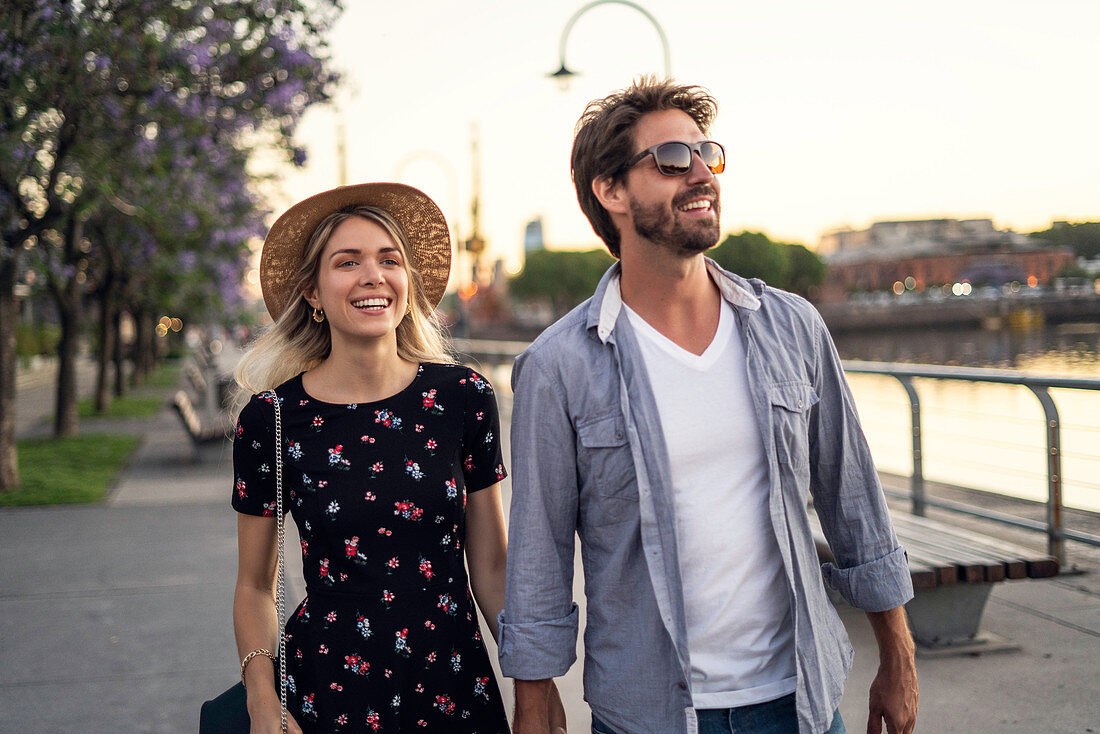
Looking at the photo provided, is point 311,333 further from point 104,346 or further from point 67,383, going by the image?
point 104,346

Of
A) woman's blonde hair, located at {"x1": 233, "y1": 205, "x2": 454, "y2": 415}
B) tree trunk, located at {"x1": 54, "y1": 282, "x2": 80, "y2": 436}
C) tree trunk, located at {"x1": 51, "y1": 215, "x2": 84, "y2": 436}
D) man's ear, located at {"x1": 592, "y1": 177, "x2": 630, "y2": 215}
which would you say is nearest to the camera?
man's ear, located at {"x1": 592, "y1": 177, "x2": 630, "y2": 215}

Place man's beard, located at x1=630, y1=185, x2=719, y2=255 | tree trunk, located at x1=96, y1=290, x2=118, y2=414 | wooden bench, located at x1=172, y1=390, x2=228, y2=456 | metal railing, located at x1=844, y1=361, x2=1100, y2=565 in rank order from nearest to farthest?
man's beard, located at x1=630, y1=185, x2=719, y2=255 → metal railing, located at x1=844, y1=361, x2=1100, y2=565 → wooden bench, located at x1=172, y1=390, x2=228, y2=456 → tree trunk, located at x1=96, y1=290, x2=118, y2=414

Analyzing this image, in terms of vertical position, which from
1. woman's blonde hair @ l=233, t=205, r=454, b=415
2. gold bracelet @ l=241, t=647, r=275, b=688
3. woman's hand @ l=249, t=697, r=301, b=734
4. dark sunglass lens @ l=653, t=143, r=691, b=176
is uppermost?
dark sunglass lens @ l=653, t=143, r=691, b=176

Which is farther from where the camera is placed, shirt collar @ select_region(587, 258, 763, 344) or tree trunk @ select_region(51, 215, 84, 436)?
tree trunk @ select_region(51, 215, 84, 436)


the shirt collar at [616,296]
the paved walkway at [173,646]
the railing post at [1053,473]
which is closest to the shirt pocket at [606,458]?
the shirt collar at [616,296]

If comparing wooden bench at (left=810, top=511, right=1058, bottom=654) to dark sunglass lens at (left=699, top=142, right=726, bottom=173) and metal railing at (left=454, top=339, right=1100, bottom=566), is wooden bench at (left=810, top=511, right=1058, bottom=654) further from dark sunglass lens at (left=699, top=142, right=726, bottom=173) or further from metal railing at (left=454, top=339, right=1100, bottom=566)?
dark sunglass lens at (left=699, top=142, right=726, bottom=173)

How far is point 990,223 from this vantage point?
12.4m

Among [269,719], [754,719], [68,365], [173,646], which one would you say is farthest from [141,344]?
[754,719]

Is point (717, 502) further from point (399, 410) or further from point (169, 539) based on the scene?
point (169, 539)

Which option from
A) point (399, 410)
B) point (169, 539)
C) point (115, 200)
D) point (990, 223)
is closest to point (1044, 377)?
point (399, 410)

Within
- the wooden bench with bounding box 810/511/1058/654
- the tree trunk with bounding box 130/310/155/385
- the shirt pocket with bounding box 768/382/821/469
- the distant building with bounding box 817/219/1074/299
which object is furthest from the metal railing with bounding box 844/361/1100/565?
the tree trunk with bounding box 130/310/155/385

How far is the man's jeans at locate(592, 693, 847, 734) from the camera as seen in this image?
6.41 feet

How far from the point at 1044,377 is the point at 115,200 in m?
9.17

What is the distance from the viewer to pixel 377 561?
231cm
